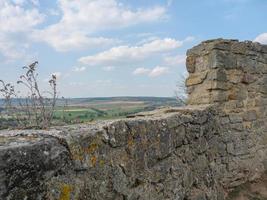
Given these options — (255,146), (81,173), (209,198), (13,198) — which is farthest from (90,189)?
(255,146)

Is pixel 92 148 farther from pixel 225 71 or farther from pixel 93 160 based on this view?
pixel 225 71

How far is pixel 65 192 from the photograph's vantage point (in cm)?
218

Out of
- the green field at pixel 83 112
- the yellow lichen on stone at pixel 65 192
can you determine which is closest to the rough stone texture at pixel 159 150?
the yellow lichen on stone at pixel 65 192

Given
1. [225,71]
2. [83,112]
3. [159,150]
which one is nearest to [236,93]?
[225,71]

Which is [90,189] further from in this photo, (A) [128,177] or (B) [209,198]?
(B) [209,198]

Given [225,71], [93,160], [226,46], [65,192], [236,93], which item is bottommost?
[65,192]

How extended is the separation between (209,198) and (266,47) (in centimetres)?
395

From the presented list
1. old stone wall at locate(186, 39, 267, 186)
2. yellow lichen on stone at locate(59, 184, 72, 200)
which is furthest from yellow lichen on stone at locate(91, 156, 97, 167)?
old stone wall at locate(186, 39, 267, 186)

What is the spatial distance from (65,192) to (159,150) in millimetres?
1188

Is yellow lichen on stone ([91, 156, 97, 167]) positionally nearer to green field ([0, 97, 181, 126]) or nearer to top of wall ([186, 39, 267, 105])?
green field ([0, 97, 181, 126])

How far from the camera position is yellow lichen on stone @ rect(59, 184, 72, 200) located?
215 centimetres

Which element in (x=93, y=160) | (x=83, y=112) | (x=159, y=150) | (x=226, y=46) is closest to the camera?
(x=93, y=160)

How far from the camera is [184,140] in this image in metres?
3.66

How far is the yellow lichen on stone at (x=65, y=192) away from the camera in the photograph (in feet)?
7.07
